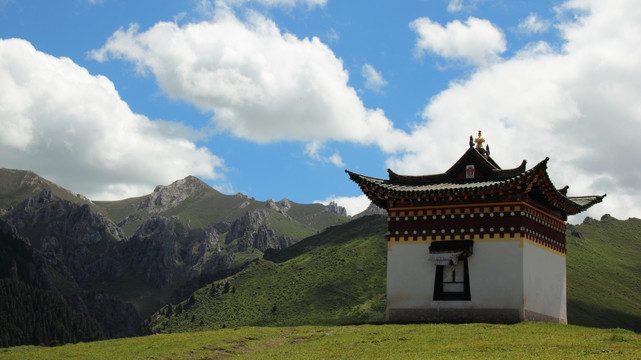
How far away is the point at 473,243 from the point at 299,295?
452ft

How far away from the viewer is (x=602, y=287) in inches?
6506

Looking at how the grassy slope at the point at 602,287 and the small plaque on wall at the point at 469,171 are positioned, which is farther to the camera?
the grassy slope at the point at 602,287

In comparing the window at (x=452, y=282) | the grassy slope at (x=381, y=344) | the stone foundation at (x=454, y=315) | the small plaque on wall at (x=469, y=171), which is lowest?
the grassy slope at (x=381, y=344)

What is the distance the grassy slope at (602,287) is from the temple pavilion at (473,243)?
10435 cm

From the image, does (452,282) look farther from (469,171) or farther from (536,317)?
(469,171)

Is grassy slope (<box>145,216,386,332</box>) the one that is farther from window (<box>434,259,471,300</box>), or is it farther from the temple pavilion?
window (<box>434,259,471,300</box>)

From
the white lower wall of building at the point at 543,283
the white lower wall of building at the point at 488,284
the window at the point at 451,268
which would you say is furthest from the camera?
the window at the point at 451,268

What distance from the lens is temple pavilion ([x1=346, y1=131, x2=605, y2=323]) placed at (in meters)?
34.2

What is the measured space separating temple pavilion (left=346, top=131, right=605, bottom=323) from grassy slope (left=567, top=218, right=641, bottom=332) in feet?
342

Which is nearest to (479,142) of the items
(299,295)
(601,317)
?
(601,317)

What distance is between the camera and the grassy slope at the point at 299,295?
157 meters

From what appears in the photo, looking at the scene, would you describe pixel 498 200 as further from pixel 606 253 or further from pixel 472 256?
pixel 606 253

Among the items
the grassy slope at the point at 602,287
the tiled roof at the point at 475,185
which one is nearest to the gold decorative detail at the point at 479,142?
the tiled roof at the point at 475,185

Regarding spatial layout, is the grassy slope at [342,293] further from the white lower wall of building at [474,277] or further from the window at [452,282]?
the window at [452,282]
